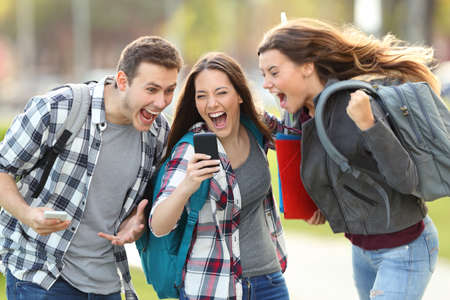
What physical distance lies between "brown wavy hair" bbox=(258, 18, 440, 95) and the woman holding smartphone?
369 mm

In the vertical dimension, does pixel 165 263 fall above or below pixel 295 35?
below

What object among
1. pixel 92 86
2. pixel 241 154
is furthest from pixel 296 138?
pixel 92 86

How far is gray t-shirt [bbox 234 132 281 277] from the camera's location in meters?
3.80

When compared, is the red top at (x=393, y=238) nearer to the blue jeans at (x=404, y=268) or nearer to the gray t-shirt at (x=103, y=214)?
the blue jeans at (x=404, y=268)

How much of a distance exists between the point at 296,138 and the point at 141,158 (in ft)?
2.93

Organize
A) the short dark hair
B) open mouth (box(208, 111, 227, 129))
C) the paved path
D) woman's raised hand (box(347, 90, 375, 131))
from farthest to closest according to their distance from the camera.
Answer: the paved path < open mouth (box(208, 111, 227, 129)) < the short dark hair < woman's raised hand (box(347, 90, 375, 131))

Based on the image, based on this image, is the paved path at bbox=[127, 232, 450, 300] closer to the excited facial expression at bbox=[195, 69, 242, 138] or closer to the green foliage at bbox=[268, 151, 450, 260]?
the green foliage at bbox=[268, 151, 450, 260]

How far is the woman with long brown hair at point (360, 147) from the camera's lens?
10.8ft

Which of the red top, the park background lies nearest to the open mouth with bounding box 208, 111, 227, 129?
the red top

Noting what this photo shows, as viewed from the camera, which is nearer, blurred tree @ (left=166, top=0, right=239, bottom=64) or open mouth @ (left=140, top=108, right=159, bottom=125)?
open mouth @ (left=140, top=108, right=159, bottom=125)

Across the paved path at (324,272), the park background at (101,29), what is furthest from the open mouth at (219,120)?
the park background at (101,29)

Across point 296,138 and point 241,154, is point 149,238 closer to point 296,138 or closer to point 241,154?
point 241,154

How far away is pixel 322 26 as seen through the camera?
3.89 metres

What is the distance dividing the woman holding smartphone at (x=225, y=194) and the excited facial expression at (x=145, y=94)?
0.64 feet
